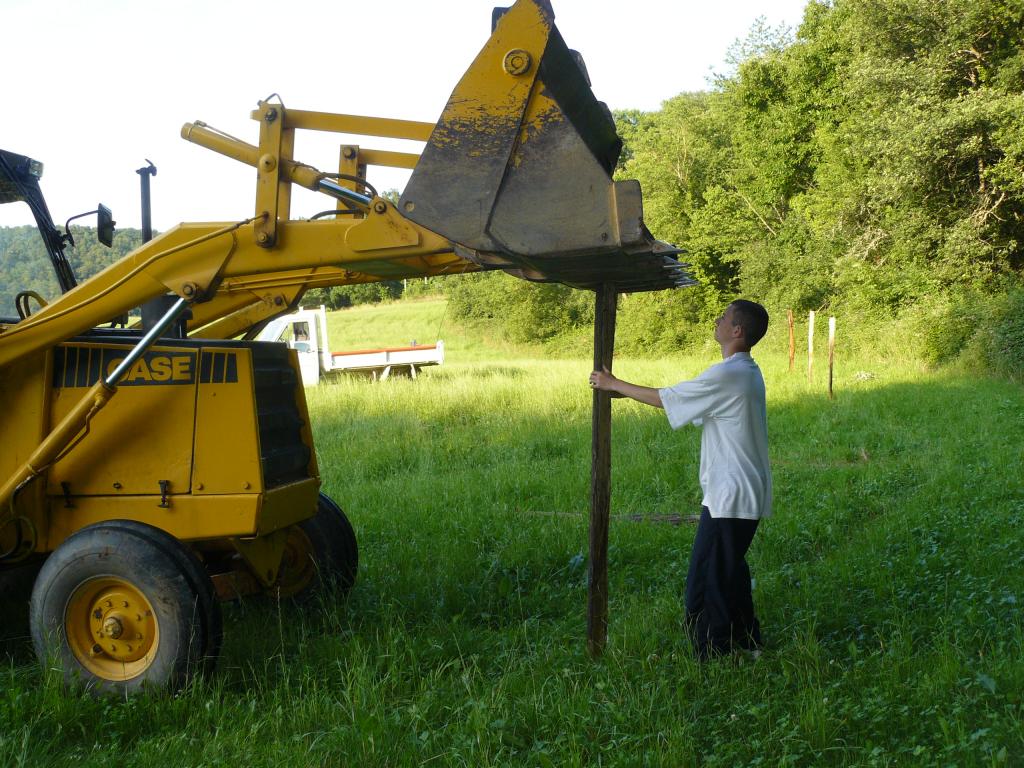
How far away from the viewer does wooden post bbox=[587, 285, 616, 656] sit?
467cm

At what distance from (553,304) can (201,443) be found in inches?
1692

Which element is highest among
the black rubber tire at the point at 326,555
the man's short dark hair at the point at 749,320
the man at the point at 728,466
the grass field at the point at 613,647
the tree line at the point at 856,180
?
the tree line at the point at 856,180

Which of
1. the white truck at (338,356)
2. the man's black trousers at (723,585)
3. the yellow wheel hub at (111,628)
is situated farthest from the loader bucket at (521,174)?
the white truck at (338,356)

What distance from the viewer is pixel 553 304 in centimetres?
4744

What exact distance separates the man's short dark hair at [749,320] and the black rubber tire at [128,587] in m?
2.87

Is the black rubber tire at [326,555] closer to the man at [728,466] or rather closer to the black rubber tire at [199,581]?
the black rubber tire at [199,581]

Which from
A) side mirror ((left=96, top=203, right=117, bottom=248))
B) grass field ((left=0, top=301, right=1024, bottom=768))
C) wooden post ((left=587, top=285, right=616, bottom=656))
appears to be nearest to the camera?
grass field ((left=0, top=301, right=1024, bottom=768))

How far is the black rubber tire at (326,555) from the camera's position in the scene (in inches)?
229

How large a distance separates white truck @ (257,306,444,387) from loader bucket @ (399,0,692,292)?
67.9 feet

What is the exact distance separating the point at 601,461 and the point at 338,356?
21186 mm

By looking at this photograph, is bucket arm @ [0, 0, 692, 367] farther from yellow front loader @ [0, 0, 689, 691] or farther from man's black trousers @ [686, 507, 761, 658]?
man's black trousers @ [686, 507, 761, 658]

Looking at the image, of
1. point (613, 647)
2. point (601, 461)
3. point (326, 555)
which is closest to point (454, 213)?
point (601, 461)

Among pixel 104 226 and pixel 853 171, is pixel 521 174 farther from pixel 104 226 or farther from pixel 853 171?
pixel 853 171

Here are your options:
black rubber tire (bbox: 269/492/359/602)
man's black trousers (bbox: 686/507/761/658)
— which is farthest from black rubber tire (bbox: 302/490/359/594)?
man's black trousers (bbox: 686/507/761/658)
